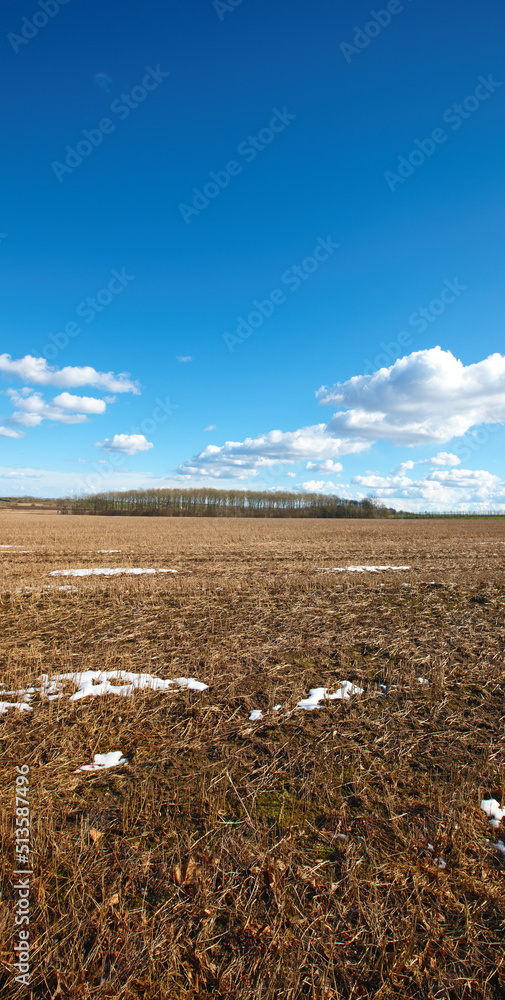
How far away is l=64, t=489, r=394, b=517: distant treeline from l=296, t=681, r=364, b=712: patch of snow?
128130 mm

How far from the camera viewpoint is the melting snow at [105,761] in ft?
17.0

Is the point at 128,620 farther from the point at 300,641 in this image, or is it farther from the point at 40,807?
the point at 40,807

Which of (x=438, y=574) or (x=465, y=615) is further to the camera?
(x=438, y=574)

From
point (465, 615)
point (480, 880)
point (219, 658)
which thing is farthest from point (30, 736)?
point (465, 615)

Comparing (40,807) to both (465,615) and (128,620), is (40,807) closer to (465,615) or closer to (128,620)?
(128,620)

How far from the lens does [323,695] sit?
7.11 meters

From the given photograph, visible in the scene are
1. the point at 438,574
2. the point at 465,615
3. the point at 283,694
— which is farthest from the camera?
the point at 438,574

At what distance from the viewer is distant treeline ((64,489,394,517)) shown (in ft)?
448

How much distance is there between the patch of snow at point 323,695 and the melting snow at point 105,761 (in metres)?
2.63

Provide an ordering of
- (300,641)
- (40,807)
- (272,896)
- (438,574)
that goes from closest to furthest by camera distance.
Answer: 1. (272,896)
2. (40,807)
3. (300,641)
4. (438,574)

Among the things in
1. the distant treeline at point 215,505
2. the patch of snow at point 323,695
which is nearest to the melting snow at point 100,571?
the patch of snow at point 323,695

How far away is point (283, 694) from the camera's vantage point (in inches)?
280

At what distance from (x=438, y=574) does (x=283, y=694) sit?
1414cm

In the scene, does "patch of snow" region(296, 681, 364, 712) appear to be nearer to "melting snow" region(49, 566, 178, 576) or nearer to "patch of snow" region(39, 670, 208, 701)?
"patch of snow" region(39, 670, 208, 701)
